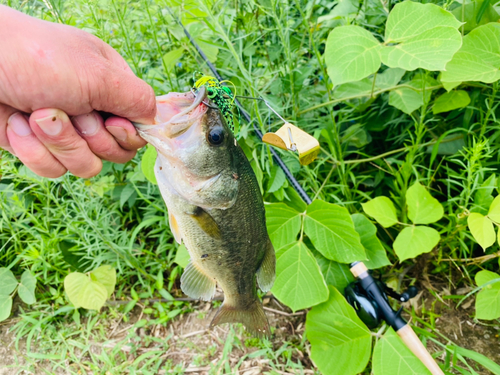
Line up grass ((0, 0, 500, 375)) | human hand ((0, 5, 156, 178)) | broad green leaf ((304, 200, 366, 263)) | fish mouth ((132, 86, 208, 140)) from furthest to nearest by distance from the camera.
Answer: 1. grass ((0, 0, 500, 375))
2. broad green leaf ((304, 200, 366, 263))
3. fish mouth ((132, 86, 208, 140))
4. human hand ((0, 5, 156, 178))

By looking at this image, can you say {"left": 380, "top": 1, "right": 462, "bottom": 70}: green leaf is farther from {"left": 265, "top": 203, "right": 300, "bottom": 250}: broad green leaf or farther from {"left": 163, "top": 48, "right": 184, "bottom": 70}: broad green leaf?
{"left": 163, "top": 48, "right": 184, "bottom": 70}: broad green leaf

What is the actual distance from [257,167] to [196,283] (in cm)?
78

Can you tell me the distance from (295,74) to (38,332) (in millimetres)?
2725

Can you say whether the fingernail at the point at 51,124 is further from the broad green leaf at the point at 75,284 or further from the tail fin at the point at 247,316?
the broad green leaf at the point at 75,284

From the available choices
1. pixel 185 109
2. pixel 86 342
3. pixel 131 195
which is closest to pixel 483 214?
pixel 185 109

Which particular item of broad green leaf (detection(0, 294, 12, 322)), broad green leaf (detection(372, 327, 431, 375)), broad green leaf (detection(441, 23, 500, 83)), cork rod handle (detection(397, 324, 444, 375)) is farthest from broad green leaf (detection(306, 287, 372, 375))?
broad green leaf (detection(0, 294, 12, 322))

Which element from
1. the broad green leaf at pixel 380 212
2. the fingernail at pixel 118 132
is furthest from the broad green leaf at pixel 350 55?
the fingernail at pixel 118 132

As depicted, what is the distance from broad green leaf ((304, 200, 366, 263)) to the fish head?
0.65 m

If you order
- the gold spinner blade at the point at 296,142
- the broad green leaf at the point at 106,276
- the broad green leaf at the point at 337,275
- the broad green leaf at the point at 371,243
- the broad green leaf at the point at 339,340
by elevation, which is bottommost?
the broad green leaf at the point at 106,276

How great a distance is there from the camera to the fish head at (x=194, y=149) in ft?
3.65

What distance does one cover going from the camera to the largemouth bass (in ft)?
3.70

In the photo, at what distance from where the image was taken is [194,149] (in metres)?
1.15

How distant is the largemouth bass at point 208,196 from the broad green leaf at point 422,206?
944 mm

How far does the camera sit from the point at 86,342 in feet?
7.73
